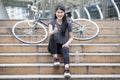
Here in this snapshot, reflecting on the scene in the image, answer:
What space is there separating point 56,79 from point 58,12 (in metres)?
1.29

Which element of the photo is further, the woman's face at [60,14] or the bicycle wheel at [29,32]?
the bicycle wheel at [29,32]

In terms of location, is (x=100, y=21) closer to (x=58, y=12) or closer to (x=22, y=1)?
(x=58, y=12)

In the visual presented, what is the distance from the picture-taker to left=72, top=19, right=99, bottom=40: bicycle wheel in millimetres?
7500

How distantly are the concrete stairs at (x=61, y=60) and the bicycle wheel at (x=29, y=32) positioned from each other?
0.48 feet

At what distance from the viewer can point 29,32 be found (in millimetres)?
7629

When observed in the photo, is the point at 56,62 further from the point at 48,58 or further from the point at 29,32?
the point at 29,32

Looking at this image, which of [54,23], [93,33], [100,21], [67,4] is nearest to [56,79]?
[54,23]

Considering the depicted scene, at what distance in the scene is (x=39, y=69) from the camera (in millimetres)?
6027

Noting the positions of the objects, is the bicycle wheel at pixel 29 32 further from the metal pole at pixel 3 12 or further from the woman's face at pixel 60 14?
the metal pole at pixel 3 12

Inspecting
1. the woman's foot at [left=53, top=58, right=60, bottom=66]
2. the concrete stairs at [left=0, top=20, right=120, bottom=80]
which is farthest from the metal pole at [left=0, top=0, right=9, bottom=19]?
the woman's foot at [left=53, top=58, right=60, bottom=66]

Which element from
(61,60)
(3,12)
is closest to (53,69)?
(61,60)

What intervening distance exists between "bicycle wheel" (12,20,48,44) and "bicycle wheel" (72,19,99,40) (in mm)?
746

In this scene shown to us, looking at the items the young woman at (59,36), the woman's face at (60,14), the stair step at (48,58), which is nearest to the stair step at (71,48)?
the stair step at (48,58)

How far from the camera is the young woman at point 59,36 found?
5980mm
